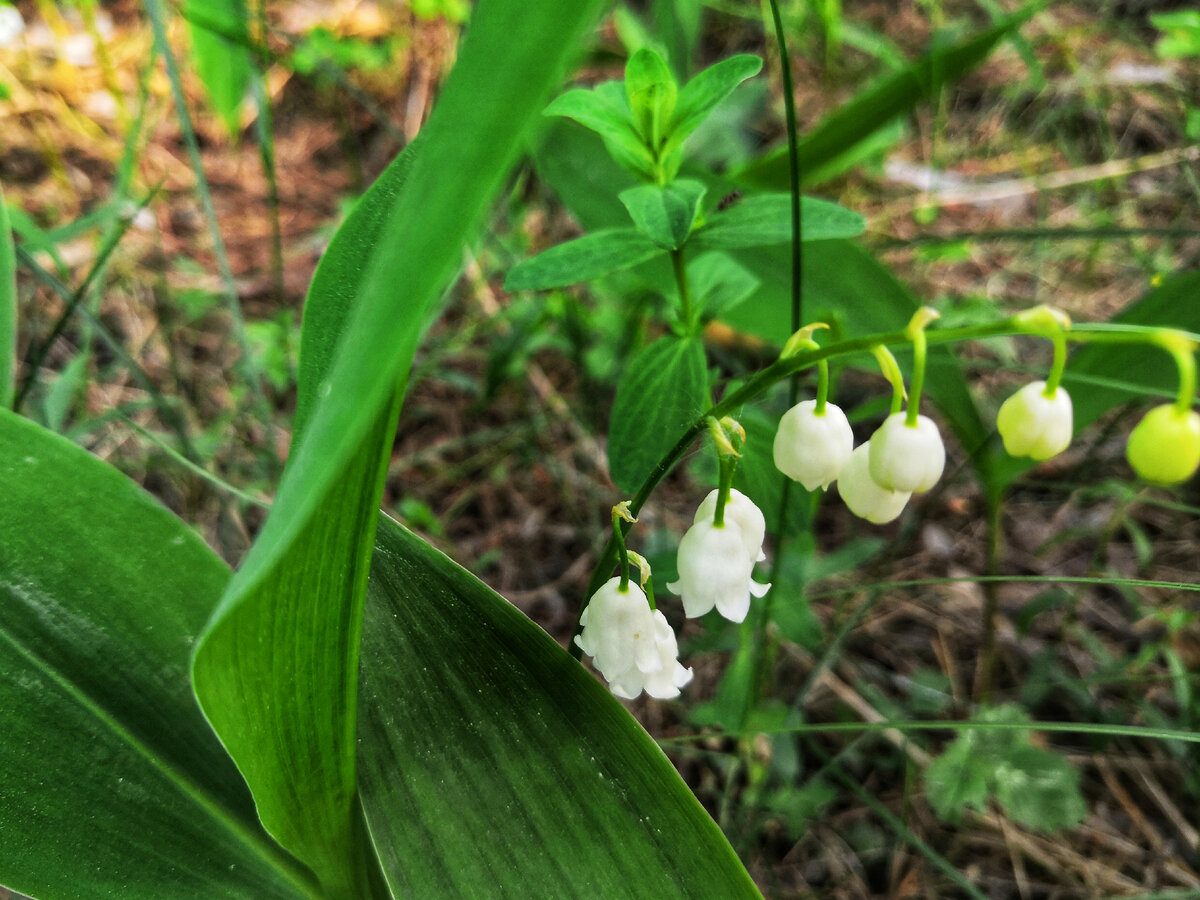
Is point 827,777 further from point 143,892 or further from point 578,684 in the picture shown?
point 143,892

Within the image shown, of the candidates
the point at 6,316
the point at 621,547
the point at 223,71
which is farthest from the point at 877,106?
the point at 223,71

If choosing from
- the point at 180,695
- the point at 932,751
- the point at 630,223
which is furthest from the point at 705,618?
the point at 180,695

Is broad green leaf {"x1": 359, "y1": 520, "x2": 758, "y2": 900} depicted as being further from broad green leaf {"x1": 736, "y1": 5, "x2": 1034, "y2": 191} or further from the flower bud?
broad green leaf {"x1": 736, "y1": 5, "x2": 1034, "y2": 191}

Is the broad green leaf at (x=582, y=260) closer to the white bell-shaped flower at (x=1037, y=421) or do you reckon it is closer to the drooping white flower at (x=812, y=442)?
the drooping white flower at (x=812, y=442)

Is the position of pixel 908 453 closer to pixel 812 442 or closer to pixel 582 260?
pixel 812 442

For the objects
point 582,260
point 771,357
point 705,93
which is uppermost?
point 771,357

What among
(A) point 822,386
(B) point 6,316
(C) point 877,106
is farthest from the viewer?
(C) point 877,106

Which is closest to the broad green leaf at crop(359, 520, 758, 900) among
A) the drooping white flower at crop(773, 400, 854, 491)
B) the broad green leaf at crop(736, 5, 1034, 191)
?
the drooping white flower at crop(773, 400, 854, 491)
